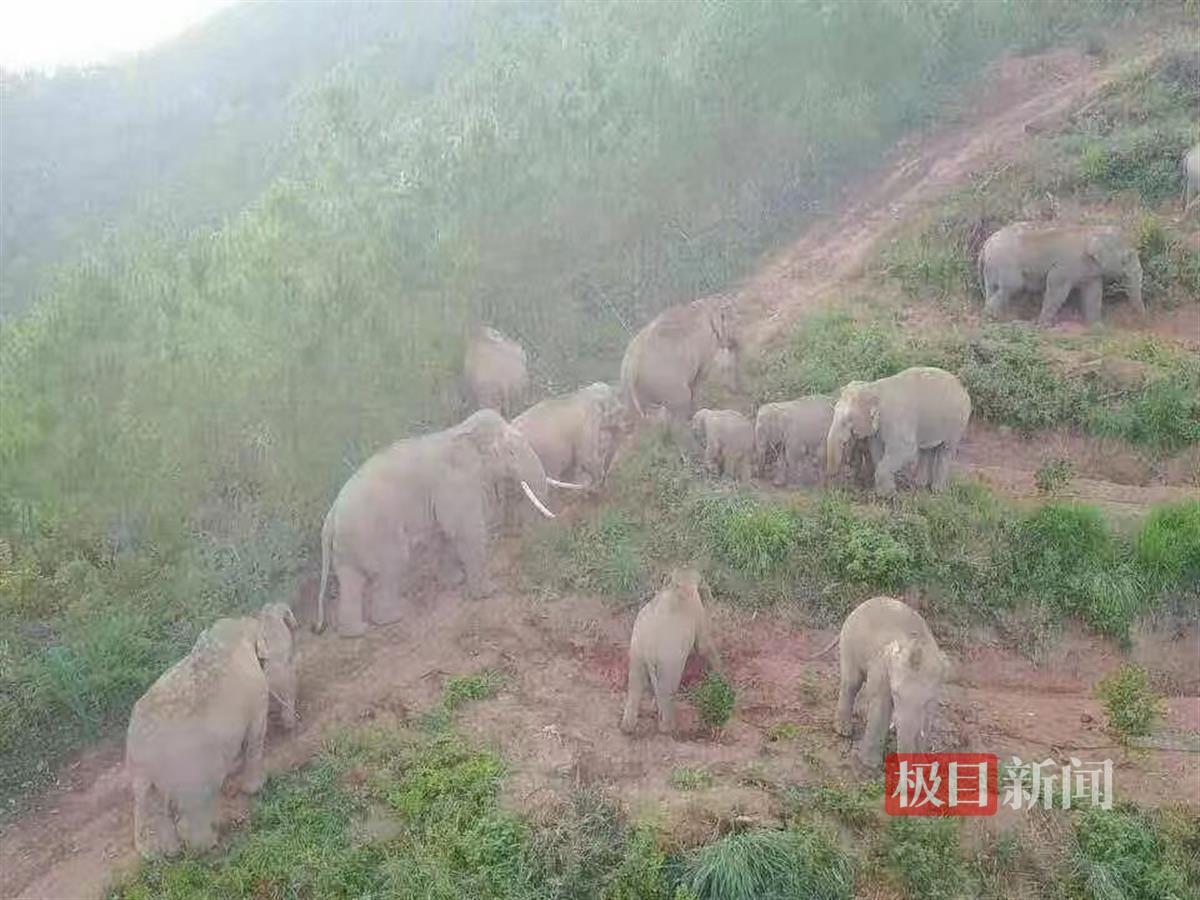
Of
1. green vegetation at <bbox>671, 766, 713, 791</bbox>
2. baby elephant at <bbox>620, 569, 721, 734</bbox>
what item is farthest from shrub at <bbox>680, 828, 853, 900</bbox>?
baby elephant at <bbox>620, 569, 721, 734</bbox>

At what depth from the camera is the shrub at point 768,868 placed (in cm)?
716

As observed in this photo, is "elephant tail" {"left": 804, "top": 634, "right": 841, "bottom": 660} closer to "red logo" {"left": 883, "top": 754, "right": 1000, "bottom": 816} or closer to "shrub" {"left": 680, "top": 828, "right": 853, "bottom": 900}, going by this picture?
"red logo" {"left": 883, "top": 754, "right": 1000, "bottom": 816}

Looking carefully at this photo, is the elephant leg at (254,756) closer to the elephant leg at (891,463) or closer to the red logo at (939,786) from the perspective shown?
the red logo at (939,786)

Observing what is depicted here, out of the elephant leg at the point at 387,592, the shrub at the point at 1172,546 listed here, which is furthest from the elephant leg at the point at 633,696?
the shrub at the point at 1172,546

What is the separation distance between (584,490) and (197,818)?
4752 millimetres

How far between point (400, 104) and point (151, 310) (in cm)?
816

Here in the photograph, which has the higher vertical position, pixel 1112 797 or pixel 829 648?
pixel 829 648

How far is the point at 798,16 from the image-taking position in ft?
63.3

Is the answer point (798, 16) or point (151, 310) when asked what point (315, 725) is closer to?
point (151, 310)

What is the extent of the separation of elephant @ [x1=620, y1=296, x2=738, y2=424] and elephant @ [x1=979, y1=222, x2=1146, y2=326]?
3.39m

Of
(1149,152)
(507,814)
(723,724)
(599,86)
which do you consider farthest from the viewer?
(599,86)

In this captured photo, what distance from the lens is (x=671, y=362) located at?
41.2 feet

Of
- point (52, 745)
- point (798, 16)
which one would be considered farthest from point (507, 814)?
point (798, 16)

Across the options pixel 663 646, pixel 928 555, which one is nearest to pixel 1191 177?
pixel 928 555
